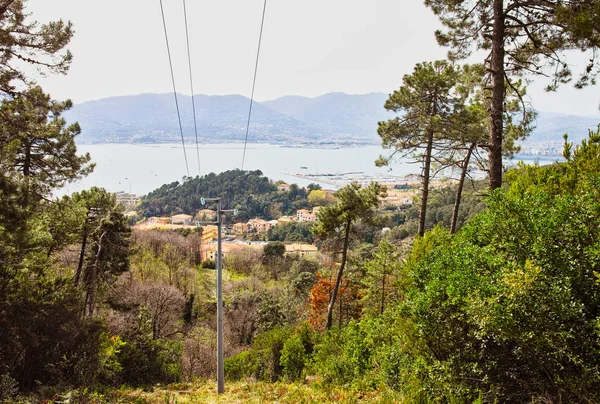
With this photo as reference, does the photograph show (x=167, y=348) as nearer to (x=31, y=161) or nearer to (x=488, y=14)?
(x=31, y=161)

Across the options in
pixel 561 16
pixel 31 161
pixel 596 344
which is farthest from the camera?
pixel 31 161

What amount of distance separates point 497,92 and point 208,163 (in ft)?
282

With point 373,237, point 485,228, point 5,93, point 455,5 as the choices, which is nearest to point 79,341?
point 5,93

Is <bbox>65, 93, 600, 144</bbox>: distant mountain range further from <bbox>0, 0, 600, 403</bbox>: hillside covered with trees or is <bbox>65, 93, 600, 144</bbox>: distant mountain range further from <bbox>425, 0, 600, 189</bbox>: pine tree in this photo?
<bbox>425, 0, 600, 189</bbox>: pine tree

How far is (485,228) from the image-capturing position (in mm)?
3883

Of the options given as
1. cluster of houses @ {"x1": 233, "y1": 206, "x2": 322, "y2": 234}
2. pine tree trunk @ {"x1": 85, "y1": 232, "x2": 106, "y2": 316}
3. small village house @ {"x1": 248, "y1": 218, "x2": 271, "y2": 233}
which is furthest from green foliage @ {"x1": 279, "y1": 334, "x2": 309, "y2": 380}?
small village house @ {"x1": 248, "y1": 218, "x2": 271, "y2": 233}

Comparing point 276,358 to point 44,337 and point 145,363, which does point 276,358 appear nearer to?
point 145,363

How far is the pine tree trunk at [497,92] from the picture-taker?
5.85 metres

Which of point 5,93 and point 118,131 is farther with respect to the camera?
point 118,131

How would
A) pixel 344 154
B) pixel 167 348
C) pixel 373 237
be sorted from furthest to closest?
1. pixel 344 154
2. pixel 373 237
3. pixel 167 348

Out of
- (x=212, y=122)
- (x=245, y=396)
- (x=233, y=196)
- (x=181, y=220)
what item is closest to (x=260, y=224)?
(x=233, y=196)

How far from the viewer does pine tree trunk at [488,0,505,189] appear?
5855 mm

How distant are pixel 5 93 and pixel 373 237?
3912cm

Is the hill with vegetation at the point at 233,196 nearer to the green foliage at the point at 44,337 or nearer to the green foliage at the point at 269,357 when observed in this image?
the green foliage at the point at 269,357
